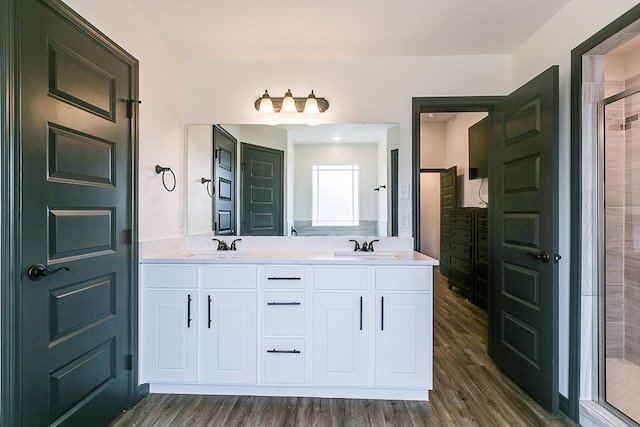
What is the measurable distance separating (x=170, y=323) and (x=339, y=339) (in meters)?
1.12

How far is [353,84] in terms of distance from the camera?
2.61 metres

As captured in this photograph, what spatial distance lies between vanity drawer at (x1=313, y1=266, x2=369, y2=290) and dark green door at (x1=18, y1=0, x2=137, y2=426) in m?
1.19

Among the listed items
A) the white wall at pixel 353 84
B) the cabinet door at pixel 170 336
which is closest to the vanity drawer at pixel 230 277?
the cabinet door at pixel 170 336

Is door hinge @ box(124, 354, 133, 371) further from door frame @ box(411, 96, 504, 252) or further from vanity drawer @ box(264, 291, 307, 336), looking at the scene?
door frame @ box(411, 96, 504, 252)

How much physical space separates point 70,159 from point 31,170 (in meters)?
0.21

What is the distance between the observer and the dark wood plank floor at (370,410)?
1816mm

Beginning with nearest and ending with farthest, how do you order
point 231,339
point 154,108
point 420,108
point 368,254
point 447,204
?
1. point 231,339
2. point 154,108
3. point 368,254
4. point 420,108
5. point 447,204

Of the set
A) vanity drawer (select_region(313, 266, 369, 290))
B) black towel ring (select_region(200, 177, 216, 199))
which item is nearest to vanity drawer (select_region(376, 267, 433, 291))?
vanity drawer (select_region(313, 266, 369, 290))

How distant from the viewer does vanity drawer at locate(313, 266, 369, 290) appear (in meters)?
2.02

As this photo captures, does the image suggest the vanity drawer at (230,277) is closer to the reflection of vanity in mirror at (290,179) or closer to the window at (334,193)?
the reflection of vanity in mirror at (290,179)

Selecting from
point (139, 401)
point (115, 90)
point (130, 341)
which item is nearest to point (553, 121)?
point (115, 90)

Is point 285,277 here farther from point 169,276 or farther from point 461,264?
point 461,264

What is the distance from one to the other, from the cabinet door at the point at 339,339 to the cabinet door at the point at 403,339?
0.36 feet

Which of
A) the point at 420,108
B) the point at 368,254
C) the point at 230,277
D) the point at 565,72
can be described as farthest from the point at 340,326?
the point at 565,72
